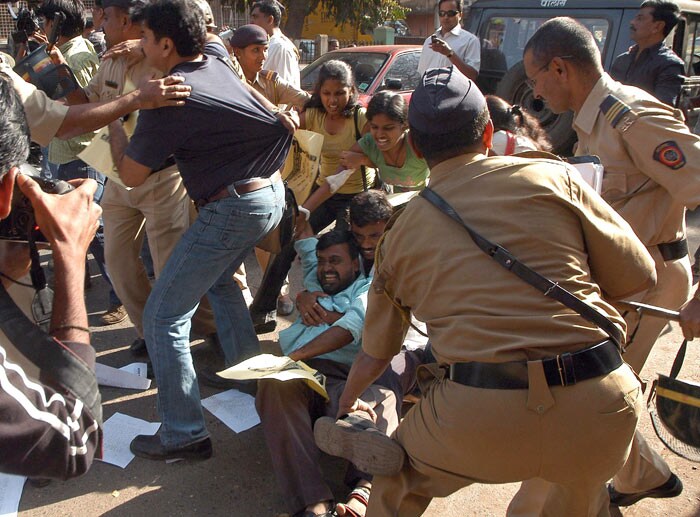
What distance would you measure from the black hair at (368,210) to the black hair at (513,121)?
691 millimetres

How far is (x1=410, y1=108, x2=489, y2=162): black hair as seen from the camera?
1.88 metres

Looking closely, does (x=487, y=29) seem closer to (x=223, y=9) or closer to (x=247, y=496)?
(x=247, y=496)

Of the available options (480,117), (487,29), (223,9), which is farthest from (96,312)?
(223,9)

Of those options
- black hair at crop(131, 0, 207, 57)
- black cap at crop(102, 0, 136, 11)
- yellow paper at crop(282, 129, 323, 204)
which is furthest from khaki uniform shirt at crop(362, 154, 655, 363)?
black cap at crop(102, 0, 136, 11)

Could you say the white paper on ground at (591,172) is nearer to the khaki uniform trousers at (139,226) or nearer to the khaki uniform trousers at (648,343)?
the khaki uniform trousers at (648,343)

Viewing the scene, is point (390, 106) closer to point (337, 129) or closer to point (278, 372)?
point (337, 129)

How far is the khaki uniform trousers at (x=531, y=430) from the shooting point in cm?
174

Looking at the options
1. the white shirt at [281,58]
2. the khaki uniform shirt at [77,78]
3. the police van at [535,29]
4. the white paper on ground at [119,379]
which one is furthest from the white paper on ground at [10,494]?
the police van at [535,29]

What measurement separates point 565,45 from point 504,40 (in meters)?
5.49

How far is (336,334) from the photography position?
307 cm

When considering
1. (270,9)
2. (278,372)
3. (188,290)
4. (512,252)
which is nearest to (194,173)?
(188,290)

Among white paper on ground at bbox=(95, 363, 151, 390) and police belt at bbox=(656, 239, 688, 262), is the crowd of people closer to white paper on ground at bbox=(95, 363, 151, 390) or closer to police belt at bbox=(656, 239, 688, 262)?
police belt at bbox=(656, 239, 688, 262)

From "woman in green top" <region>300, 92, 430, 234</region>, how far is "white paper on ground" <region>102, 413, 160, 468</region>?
1.62 metres

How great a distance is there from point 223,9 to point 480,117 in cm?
2339
